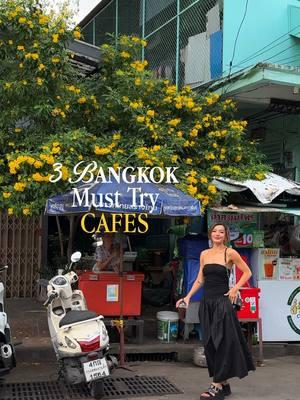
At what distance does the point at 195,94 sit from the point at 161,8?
3399 millimetres

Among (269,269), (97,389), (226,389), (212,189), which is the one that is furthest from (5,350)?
(269,269)

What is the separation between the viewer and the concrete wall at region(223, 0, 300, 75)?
8766mm

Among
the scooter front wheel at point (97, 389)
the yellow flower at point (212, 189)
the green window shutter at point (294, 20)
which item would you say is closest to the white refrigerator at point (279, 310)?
the yellow flower at point (212, 189)

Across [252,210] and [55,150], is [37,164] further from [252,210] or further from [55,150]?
[252,210]

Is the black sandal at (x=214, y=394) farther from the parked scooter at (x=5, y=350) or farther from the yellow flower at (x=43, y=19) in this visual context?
the yellow flower at (x=43, y=19)

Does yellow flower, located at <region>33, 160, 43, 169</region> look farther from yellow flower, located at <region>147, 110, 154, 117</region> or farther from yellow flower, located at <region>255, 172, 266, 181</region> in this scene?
yellow flower, located at <region>255, 172, 266, 181</region>

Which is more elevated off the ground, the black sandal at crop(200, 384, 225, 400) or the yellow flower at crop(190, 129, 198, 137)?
the yellow flower at crop(190, 129, 198, 137)

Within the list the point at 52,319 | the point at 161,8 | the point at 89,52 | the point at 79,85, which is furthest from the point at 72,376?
the point at 161,8

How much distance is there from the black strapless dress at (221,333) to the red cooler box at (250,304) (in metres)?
1.74

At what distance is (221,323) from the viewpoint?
5.15 meters

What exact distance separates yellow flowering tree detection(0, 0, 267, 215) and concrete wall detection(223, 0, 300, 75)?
3.15 feet

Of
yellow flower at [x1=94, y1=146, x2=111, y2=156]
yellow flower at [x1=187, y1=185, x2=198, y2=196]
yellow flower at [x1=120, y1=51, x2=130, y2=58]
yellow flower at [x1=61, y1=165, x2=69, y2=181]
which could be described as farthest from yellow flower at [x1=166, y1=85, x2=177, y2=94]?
yellow flower at [x1=61, y1=165, x2=69, y2=181]

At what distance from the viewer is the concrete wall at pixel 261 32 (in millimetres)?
8766

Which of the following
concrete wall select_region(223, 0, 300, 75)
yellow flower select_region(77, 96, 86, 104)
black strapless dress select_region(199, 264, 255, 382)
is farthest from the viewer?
concrete wall select_region(223, 0, 300, 75)
